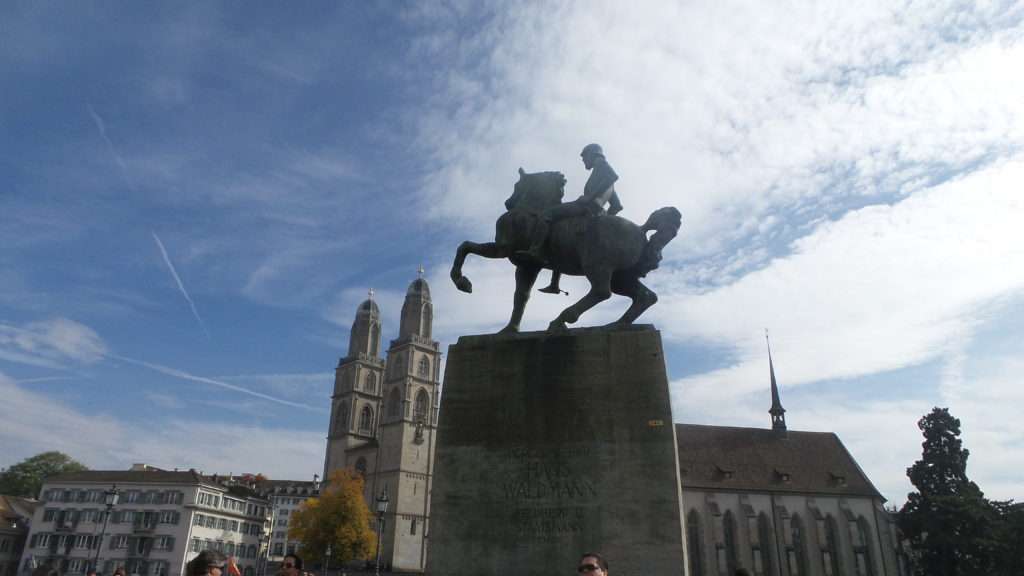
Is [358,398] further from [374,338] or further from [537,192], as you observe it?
[537,192]

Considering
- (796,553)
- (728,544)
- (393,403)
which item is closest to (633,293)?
(728,544)

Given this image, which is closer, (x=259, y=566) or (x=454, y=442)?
(x=454, y=442)

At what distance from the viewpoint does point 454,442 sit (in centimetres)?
664

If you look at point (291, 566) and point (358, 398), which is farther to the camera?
point (358, 398)

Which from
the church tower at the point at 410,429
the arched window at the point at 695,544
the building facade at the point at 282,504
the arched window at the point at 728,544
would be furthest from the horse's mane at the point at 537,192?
the building facade at the point at 282,504

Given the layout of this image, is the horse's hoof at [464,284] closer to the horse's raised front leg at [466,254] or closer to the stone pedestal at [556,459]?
the horse's raised front leg at [466,254]

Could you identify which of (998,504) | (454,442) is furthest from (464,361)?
(998,504)

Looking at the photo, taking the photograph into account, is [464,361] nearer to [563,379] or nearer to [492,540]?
[563,379]

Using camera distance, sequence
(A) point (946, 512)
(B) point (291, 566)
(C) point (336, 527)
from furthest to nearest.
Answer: (C) point (336, 527)
(A) point (946, 512)
(B) point (291, 566)

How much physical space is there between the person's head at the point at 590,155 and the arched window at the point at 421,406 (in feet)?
255

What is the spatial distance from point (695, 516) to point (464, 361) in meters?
54.3

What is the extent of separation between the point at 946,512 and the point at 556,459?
164 feet

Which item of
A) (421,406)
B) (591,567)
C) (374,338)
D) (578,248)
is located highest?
(374,338)

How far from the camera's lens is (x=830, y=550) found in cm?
5469
